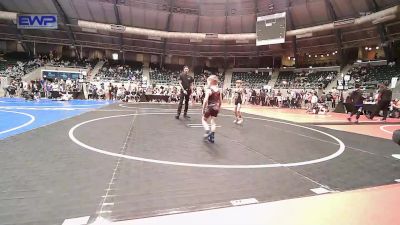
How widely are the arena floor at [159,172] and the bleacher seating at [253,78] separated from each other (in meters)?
33.8

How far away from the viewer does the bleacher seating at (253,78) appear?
134 ft

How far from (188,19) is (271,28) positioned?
1080 centimetres

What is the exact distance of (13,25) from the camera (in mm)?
35250

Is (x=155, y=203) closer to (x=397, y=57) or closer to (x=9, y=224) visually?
(x=9, y=224)

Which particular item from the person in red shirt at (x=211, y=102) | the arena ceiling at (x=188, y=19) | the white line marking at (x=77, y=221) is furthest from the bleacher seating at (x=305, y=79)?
the white line marking at (x=77, y=221)

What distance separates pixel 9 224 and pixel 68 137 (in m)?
4.33

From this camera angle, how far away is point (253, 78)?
4228cm

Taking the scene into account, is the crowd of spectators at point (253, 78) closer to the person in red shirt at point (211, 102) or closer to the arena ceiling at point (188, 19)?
the arena ceiling at point (188, 19)

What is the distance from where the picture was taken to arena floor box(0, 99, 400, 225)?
2.98 m

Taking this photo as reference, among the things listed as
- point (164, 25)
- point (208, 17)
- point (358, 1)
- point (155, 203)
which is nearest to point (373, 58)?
point (358, 1)

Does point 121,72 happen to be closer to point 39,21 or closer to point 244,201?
point 39,21

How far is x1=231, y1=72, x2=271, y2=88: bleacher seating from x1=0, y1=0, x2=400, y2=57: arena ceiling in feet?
10.5

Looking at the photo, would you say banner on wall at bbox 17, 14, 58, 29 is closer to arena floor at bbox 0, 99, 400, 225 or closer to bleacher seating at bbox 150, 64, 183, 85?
bleacher seating at bbox 150, 64, 183, 85

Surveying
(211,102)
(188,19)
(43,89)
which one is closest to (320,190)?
(211,102)
